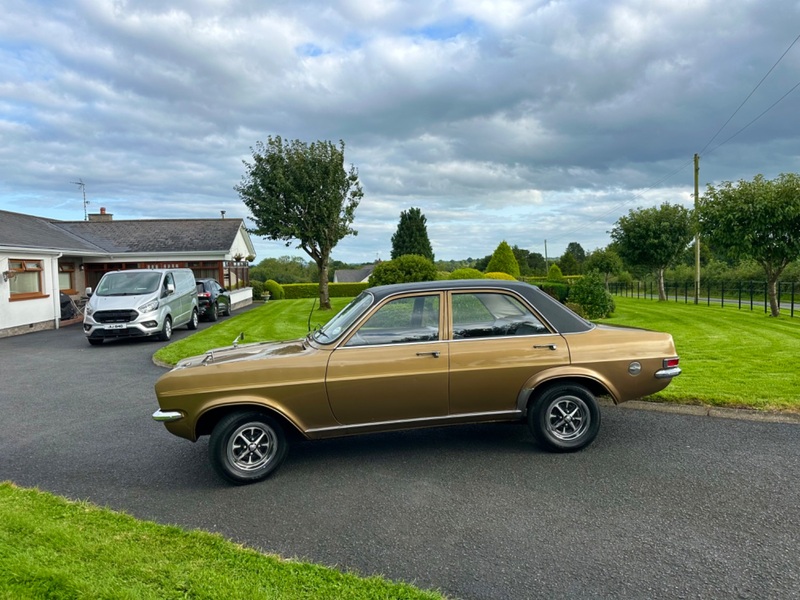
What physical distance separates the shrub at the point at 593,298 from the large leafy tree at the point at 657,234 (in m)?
13.4

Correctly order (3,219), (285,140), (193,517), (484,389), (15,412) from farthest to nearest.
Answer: (285,140) → (3,219) → (15,412) → (484,389) → (193,517)

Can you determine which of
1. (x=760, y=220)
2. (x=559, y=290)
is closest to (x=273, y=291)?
(x=559, y=290)

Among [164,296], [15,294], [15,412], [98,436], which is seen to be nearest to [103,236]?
[15,294]

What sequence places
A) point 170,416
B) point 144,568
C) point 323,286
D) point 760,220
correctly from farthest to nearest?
1. point 323,286
2. point 760,220
3. point 170,416
4. point 144,568

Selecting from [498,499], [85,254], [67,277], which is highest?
[85,254]

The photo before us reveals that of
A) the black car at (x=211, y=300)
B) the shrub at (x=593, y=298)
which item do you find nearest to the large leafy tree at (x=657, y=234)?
the shrub at (x=593, y=298)

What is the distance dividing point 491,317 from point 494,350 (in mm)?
368

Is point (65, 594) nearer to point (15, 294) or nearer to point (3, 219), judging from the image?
point (15, 294)

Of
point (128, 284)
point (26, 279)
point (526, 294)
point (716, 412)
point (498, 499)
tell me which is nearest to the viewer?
point (498, 499)

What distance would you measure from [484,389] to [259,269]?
7738 cm

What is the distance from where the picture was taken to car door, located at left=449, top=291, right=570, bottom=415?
15.0 ft

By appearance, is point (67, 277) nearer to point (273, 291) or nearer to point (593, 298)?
point (273, 291)

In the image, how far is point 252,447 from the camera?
4.36 metres

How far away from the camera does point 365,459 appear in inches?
191
